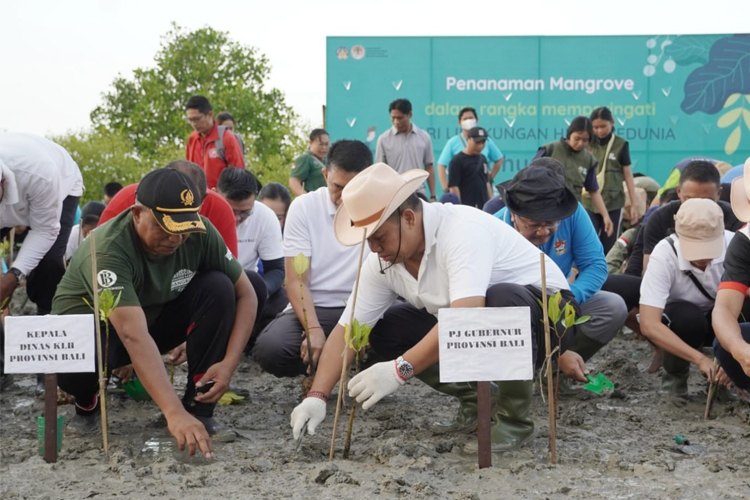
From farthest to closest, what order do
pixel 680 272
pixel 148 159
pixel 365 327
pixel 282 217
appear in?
pixel 148 159, pixel 282 217, pixel 680 272, pixel 365 327

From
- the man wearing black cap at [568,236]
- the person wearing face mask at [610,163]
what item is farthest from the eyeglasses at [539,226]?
the person wearing face mask at [610,163]

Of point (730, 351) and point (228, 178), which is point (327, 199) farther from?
point (730, 351)

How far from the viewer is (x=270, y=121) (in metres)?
33.9

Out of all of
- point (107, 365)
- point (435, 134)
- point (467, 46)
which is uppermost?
point (467, 46)

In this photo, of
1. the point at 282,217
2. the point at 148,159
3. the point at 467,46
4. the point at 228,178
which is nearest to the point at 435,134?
the point at 467,46

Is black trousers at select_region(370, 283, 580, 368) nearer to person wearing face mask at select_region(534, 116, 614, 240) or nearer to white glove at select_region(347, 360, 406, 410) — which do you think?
white glove at select_region(347, 360, 406, 410)

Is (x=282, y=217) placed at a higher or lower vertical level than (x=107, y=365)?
higher

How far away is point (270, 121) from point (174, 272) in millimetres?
31213

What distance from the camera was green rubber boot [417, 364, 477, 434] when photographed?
3.46m

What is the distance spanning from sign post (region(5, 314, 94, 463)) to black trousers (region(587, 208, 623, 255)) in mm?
5007

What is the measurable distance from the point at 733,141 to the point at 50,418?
31.1 feet

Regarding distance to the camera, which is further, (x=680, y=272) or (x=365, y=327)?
(x=680, y=272)

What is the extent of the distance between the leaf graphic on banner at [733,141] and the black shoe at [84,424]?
29.4ft

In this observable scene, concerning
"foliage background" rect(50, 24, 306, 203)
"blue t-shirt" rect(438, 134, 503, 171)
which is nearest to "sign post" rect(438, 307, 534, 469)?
"blue t-shirt" rect(438, 134, 503, 171)
